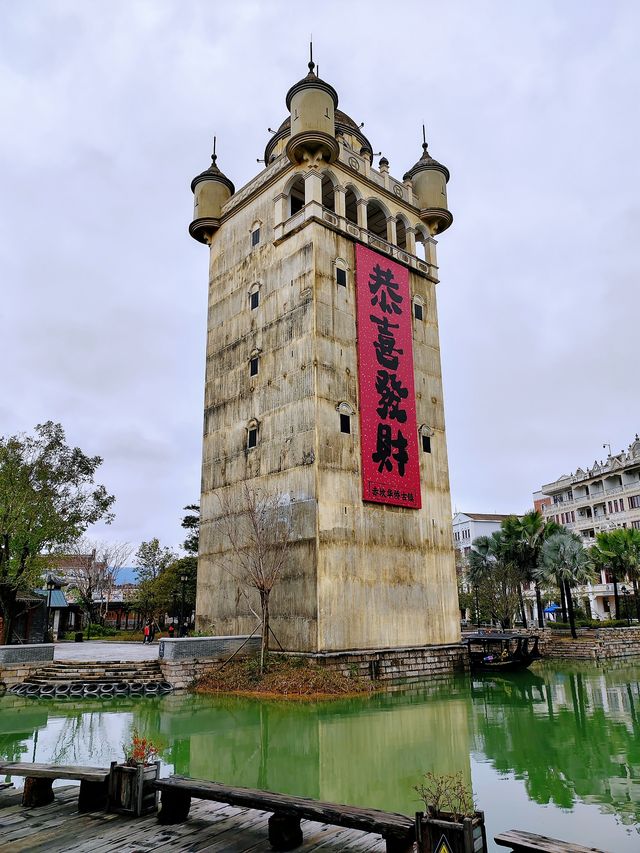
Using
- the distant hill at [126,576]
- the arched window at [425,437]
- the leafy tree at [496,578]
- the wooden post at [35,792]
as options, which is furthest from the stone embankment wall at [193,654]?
the distant hill at [126,576]

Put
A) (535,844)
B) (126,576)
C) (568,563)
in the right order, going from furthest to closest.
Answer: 1. (126,576)
2. (568,563)
3. (535,844)

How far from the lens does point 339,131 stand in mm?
29000

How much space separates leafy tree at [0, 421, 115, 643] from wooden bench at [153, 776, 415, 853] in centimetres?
1913

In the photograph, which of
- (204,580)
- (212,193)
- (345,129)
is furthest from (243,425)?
(345,129)

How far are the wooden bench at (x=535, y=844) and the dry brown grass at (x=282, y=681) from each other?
1407cm

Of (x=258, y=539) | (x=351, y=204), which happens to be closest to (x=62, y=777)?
(x=258, y=539)

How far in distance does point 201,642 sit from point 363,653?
5316 mm

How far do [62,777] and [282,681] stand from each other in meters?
13.4

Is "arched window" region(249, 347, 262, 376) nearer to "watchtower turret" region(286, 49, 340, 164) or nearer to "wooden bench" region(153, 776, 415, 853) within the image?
"watchtower turret" region(286, 49, 340, 164)

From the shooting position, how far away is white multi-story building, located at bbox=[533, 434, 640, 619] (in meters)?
51.8

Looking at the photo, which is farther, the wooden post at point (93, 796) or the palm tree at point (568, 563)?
the palm tree at point (568, 563)

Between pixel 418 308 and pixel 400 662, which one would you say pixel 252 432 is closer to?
pixel 418 308

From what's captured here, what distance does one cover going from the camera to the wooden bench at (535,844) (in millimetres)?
4227

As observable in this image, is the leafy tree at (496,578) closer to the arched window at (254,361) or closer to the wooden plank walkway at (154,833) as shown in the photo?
the arched window at (254,361)
